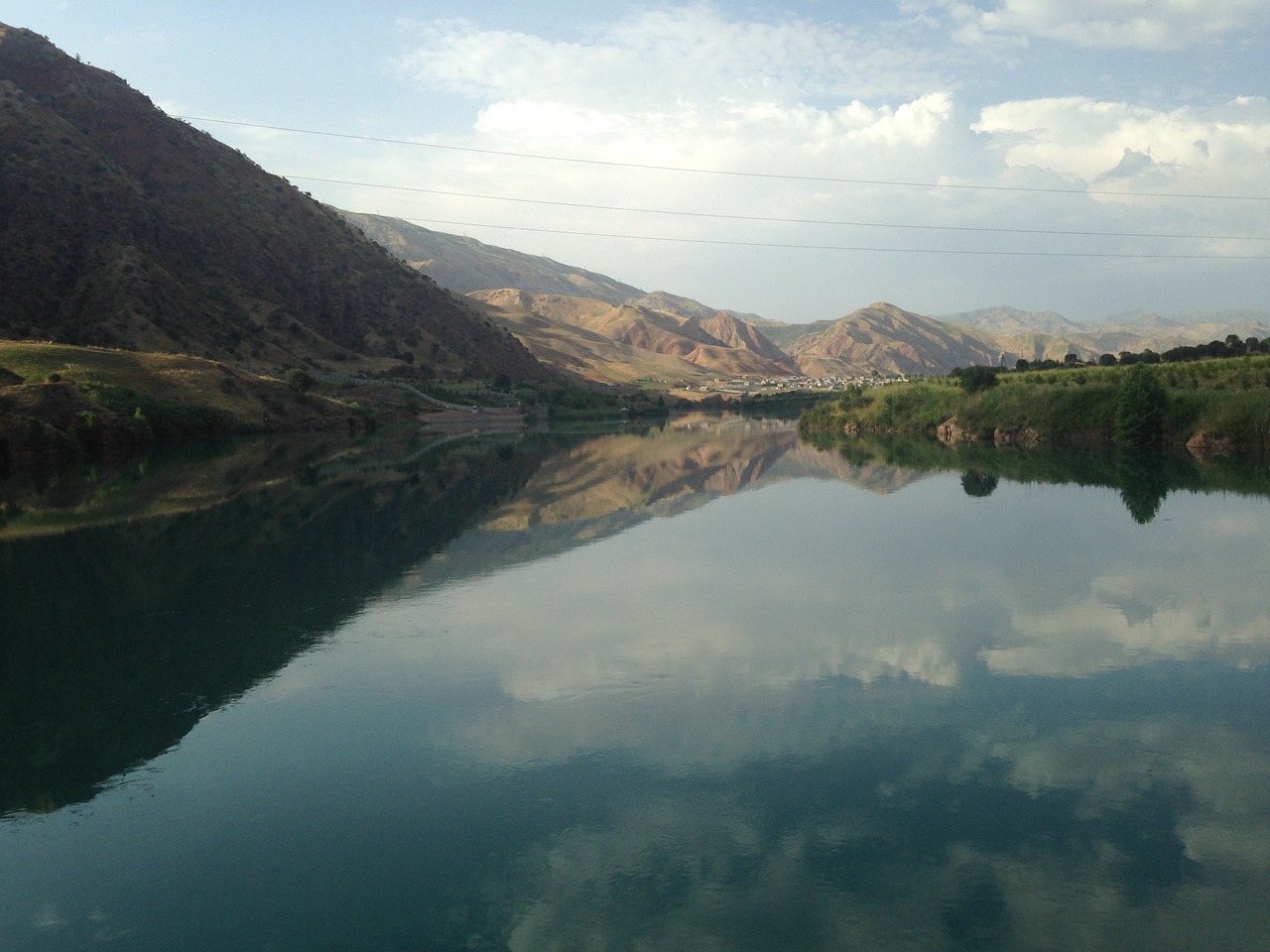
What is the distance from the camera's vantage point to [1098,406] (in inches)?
2120

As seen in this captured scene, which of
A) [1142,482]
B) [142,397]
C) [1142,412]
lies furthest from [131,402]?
A: [1142,412]

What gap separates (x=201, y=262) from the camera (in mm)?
109312

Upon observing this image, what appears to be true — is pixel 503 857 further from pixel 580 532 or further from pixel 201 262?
pixel 201 262

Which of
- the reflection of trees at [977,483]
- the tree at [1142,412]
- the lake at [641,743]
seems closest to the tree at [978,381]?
the tree at [1142,412]

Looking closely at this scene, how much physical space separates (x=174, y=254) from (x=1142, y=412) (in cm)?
9692

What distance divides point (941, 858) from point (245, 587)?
631 inches

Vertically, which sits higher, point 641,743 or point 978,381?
point 978,381

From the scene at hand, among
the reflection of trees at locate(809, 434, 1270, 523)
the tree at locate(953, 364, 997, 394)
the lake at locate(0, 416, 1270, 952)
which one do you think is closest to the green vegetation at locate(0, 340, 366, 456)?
the lake at locate(0, 416, 1270, 952)

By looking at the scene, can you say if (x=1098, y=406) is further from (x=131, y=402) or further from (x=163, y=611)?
(x=131, y=402)

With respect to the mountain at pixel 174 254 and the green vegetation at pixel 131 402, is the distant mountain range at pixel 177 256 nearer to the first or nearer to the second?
the mountain at pixel 174 254

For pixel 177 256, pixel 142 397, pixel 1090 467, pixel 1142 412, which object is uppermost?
pixel 177 256

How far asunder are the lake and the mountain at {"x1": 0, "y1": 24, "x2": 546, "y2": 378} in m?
73.9

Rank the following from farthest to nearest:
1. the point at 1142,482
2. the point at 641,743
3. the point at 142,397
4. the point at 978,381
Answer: the point at 978,381
the point at 142,397
the point at 1142,482
the point at 641,743

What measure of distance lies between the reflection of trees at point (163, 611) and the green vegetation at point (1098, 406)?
35.2m
